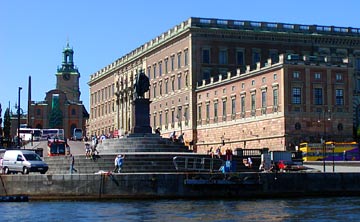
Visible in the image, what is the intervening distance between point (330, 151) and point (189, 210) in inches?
1855

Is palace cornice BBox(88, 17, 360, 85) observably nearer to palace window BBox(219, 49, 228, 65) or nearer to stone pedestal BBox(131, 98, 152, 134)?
palace window BBox(219, 49, 228, 65)

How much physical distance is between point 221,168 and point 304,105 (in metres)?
40.6

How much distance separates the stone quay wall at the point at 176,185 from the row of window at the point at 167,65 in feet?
202

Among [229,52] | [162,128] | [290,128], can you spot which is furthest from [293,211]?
[162,128]

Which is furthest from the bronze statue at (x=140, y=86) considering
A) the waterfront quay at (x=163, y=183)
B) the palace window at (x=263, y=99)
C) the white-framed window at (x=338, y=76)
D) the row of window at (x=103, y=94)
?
the row of window at (x=103, y=94)

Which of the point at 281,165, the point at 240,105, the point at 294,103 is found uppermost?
the point at 240,105

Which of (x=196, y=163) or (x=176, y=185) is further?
(x=196, y=163)

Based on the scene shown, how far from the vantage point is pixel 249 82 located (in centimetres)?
9694

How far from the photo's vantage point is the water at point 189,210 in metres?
36.8

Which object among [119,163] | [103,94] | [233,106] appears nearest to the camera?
[119,163]

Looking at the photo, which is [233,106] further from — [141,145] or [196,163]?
[196,163]

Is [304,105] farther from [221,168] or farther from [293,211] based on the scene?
[293,211]

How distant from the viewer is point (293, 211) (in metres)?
39.6

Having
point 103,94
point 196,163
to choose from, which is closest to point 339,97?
point 196,163
